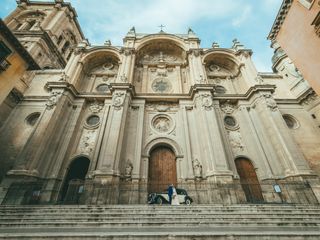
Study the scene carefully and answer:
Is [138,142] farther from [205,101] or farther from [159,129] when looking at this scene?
[205,101]

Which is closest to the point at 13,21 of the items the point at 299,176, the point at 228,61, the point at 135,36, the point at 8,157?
the point at 135,36

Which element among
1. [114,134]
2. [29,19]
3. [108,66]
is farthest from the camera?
[29,19]

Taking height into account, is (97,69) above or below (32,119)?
above

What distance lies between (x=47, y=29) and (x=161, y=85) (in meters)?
19.1

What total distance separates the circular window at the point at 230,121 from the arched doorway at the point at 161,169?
6016 millimetres

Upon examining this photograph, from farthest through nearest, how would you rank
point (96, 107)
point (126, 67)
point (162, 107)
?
point (126, 67)
point (162, 107)
point (96, 107)

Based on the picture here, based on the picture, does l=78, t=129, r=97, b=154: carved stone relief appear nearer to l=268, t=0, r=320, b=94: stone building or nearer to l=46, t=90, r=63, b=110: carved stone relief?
l=46, t=90, r=63, b=110: carved stone relief

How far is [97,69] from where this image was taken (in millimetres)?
21094

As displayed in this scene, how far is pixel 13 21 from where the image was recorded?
2611 cm

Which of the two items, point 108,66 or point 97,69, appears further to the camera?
point 108,66

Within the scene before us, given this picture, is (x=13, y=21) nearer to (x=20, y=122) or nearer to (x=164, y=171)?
(x=20, y=122)

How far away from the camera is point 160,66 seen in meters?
20.6

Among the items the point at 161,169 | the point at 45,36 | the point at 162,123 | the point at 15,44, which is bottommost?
the point at 161,169

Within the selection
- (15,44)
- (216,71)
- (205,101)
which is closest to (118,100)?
(205,101)
